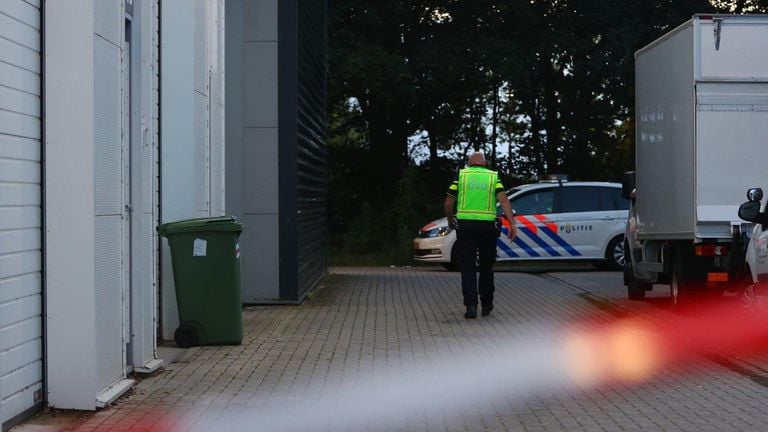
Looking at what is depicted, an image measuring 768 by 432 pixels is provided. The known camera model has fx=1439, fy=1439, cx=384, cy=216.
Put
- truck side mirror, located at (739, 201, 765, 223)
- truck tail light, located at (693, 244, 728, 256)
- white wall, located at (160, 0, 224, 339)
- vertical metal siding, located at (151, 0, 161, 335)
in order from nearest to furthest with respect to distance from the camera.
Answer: vertical metal siding, located at (151, 0, 161, 335)
truck side mirror, located at (739, 201, 765, 223)
white wall, located at (160, 0, 224, 339)
truck tail light, located at (693, 244, 728, 256)

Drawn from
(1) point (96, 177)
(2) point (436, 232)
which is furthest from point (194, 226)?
(2) point (436, 232)

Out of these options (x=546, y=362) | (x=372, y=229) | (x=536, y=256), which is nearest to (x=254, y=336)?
(x=546, y=362)

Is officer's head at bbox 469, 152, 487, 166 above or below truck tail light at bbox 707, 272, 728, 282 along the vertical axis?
above

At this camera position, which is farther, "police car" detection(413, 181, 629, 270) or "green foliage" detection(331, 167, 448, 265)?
"green foliage" detection(331, 167, 448, 265)

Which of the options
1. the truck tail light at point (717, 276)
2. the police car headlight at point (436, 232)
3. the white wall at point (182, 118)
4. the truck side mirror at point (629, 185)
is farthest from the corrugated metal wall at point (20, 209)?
the police car headlight at point (436, 232)

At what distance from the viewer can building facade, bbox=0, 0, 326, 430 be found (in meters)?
7.99

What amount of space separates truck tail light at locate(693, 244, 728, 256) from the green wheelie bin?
519 centimetres

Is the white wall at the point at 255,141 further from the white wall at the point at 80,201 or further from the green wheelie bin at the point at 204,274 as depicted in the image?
the white wall at the point at 80,201

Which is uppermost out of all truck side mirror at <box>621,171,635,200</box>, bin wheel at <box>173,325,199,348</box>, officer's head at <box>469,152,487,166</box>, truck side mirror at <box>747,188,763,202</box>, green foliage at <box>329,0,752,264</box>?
green foliage at <box>329,0,752,264</box>

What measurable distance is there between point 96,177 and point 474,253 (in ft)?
24.1

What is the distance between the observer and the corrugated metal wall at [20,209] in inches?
303

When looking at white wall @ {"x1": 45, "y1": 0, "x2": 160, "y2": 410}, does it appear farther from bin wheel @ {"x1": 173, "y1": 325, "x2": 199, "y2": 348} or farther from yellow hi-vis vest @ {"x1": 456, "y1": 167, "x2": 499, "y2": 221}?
yellow hi-vis vest @ {"x1": 456, "y1": 167, "x2": 499, "y2": 221}

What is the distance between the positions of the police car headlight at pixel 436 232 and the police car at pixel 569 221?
58 millimetres

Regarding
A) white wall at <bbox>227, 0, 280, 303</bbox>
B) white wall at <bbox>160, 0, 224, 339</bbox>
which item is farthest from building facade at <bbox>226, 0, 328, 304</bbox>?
white wall at <bbox>160, 0, 224, 339</bbox>
